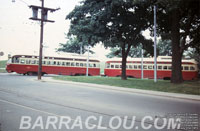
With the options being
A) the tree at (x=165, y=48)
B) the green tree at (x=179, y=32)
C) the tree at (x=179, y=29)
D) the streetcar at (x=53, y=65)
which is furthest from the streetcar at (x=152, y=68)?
the tree at (x=165, y=48)

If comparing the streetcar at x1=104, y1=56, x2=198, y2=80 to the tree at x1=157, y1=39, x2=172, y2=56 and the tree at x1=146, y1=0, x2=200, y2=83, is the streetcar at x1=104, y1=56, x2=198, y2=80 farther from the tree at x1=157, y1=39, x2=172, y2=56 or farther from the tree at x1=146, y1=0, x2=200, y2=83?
the tree at x1=157, y1=39, x2=172, y2=56

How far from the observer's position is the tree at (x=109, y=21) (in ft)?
72.9

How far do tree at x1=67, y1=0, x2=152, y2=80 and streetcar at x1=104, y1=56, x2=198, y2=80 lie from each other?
1181cm

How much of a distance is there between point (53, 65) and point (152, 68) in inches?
698

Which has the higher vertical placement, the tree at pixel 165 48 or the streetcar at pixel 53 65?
the tree at pixel 165 48

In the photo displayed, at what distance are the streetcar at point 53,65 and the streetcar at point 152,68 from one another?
169 inches

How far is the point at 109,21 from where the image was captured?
2341cm

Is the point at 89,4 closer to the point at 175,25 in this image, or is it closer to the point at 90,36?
the point at 90,36

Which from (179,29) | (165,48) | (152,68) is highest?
(165,48)

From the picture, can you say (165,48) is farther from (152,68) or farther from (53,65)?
(53,65)

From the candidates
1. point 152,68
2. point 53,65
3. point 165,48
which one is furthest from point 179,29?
point 165,48

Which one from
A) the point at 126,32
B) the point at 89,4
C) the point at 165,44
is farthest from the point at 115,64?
the point at 165,44

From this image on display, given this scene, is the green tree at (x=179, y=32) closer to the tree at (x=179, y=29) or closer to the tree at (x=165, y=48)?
the tree at (x=179, y=29)

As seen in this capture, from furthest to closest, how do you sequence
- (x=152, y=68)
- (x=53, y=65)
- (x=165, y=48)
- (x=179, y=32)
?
1. (x=165, y=48)
2. (x=53, y=65)
3. (x=152, y=68)
4. (x=179, y=32)
